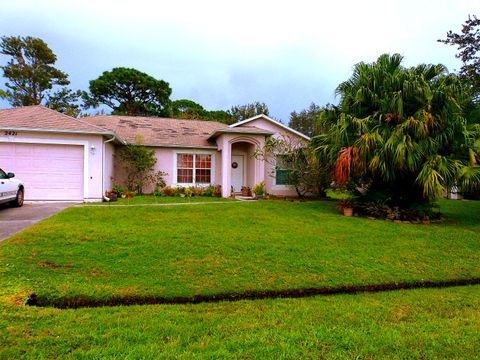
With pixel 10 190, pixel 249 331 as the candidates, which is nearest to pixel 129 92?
pixel 10 190

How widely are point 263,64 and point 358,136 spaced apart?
1418cm

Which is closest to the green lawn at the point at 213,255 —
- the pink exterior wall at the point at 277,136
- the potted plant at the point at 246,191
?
the potted plant at the point at 246,191

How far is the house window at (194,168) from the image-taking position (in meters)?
16.2

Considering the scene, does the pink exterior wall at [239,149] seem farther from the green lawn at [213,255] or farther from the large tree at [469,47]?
the large tree at [469,47]

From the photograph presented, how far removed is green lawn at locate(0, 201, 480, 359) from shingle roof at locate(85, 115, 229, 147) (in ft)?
25.5

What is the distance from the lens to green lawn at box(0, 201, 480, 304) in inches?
181

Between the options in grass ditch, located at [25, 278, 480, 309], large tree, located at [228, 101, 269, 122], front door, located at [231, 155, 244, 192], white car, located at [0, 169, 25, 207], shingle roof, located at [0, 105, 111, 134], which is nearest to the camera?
grass ditch, located at [25, 278, 480, 309]

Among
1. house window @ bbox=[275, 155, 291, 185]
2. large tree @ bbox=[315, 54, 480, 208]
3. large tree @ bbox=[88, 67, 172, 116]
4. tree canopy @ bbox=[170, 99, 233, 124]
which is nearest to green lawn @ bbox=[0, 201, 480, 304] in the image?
large tree @ bbox=[315, 54, 480, 208]

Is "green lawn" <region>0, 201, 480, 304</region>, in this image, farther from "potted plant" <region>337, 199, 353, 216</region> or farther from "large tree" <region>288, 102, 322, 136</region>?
"large tree" <region>288, 102, 322, 136</region>

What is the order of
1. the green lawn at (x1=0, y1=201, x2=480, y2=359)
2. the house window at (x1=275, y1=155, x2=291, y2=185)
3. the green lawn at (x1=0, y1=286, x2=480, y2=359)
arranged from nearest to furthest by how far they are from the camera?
1. the green lawn at (x1=0, y1=286, x2=480, y2=359)
2. the green lawn at (x1=0, y1=201, x2=480, y2=359)
3. the house window at (x1=275, y1=155, x2=291, y2=185)

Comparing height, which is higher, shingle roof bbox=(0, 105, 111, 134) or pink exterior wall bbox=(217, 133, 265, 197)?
shingle roof bbox=(0, 105, 111, 134)

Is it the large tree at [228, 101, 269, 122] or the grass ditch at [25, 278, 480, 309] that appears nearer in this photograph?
the grass ditch at [25, 278, 480, 309]

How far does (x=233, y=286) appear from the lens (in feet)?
15.3

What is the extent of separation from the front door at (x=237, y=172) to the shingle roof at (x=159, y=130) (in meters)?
1.59
